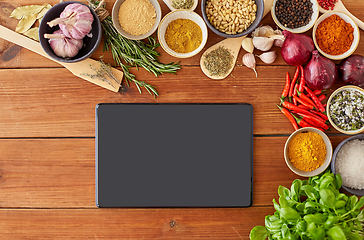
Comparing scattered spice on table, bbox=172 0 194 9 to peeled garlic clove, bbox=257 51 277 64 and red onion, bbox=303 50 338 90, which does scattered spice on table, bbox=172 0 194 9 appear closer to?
peeled garlic clove, bbox=257 51 277 64

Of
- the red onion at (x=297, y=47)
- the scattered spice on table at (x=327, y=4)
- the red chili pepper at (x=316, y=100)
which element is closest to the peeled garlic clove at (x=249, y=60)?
the red onion at (x=297, y=47)

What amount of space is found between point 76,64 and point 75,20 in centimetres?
18

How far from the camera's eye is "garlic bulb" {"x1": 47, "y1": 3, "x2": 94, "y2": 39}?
3.01 feet

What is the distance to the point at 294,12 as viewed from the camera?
99 cm

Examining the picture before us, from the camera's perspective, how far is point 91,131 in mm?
1059

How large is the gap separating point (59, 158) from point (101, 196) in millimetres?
231

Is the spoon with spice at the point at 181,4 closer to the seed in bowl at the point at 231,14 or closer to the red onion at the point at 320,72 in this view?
the seed in bowl at the point at 231,14

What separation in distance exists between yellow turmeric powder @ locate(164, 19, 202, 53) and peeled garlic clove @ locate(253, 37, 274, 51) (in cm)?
22

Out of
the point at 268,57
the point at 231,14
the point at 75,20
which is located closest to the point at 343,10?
the point at 268,57

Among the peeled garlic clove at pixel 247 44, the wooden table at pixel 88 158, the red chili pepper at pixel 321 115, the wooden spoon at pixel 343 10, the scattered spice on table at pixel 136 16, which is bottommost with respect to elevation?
the wooden table at pixel 88 158

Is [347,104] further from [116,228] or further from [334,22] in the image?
[116,228]

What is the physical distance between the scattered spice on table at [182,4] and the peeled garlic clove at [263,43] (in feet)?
0.91

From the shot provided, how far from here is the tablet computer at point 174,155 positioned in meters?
1.04

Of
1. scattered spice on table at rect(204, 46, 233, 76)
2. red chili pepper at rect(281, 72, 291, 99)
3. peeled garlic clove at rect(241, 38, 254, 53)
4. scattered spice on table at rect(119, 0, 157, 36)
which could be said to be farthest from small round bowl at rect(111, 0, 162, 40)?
red chili pepper at rect(281, 72, 291, 99)
